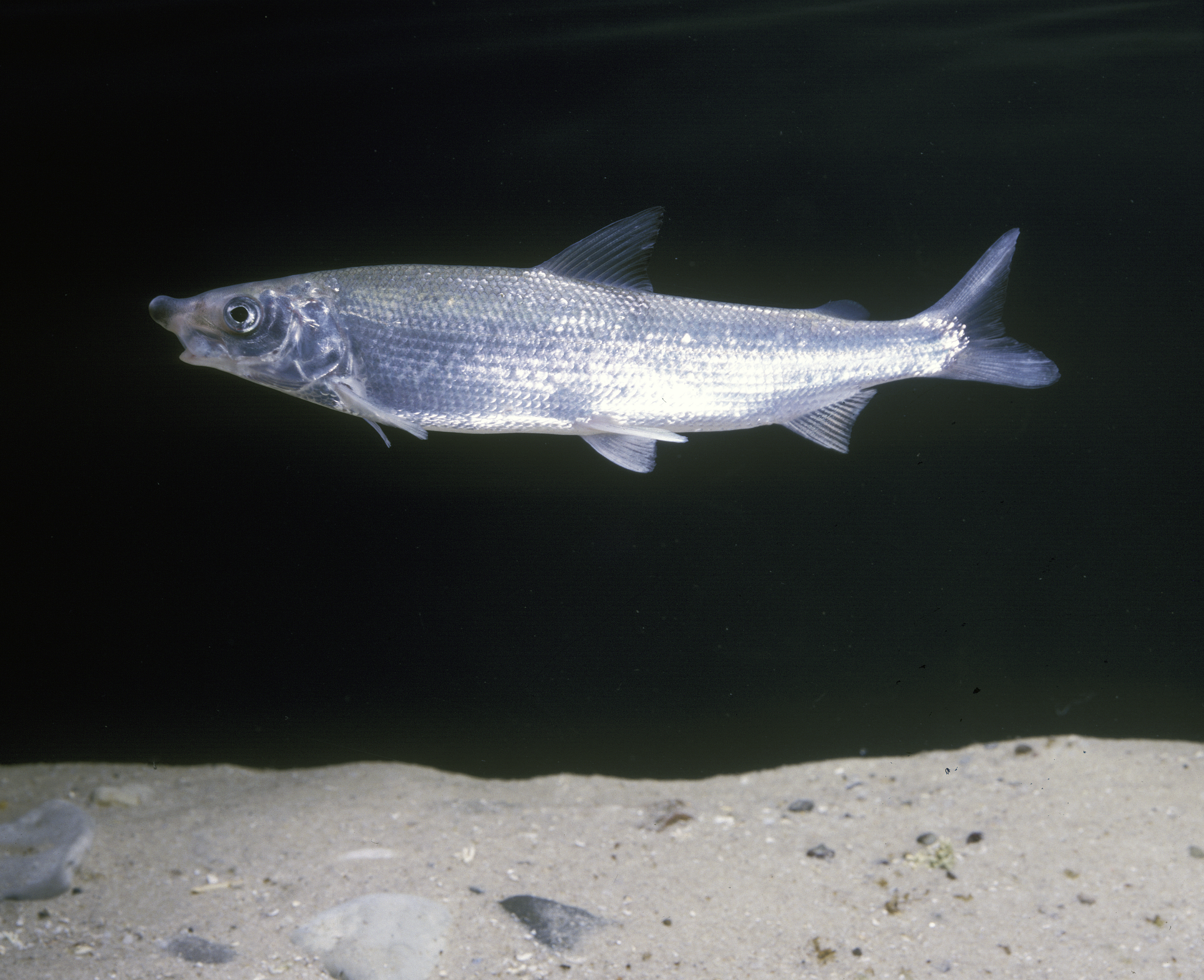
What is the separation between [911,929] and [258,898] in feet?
8.30

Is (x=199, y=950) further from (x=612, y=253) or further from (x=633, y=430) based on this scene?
(x=612, y=253)

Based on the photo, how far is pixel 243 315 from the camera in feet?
8.36

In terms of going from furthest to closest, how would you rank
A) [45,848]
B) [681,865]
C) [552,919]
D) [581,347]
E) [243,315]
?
[681,865], [45,848], [552,919], [581,347], [243,315]

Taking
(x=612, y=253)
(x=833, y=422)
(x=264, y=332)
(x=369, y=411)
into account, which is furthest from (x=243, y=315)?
(x=833, y=422)

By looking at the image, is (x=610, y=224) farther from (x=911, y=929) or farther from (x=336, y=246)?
(x=911, y=929)

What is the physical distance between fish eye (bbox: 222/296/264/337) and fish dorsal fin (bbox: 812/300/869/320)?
78.5 inches

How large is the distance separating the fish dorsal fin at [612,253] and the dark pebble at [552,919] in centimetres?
235

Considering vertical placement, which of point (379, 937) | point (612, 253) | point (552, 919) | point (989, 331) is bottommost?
point (379, 937)

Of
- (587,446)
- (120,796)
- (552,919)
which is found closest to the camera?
(552,919)

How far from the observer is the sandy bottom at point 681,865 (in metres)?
2.77

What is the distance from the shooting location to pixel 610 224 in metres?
2.77

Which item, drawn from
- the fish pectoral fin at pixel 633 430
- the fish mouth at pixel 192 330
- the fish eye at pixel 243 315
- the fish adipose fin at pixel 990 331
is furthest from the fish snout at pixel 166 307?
the fish adipose fin at pixel 990 331

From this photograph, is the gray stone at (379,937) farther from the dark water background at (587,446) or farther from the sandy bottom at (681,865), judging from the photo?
the dark water background at (587,446)

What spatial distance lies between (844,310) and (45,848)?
12.9ft
